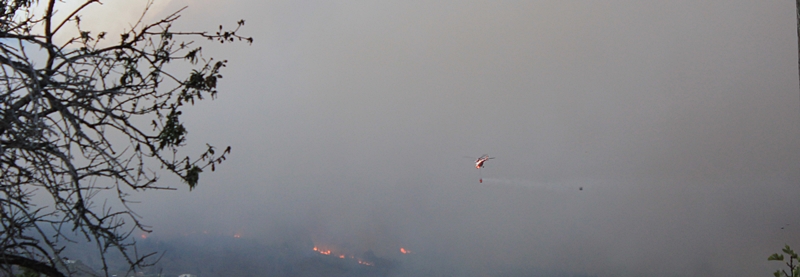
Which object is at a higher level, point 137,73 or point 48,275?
point 137,73

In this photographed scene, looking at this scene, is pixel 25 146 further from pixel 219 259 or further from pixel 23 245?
pixel 219 259

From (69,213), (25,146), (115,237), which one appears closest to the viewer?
(25,146)

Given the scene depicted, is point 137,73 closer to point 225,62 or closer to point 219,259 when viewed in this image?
point 225,62

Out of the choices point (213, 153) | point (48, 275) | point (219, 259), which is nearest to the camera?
point (48, 275)

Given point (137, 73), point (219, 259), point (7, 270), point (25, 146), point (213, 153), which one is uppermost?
point (219, 259)

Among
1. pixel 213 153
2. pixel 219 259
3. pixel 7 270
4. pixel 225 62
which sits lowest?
pixel 7 270

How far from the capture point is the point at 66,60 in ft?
14.4

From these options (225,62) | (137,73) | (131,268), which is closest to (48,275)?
(131,268)

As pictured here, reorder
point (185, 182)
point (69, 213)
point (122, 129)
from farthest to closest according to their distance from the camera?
point (185, 182) → point (122, 129) → point (69, 213)

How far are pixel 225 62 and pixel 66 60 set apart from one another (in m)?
3.49

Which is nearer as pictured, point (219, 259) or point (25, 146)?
point (25, 146)

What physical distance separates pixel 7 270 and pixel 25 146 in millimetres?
1481

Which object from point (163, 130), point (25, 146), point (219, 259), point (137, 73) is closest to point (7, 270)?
point (25, 146)

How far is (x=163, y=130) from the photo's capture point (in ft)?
23.5
